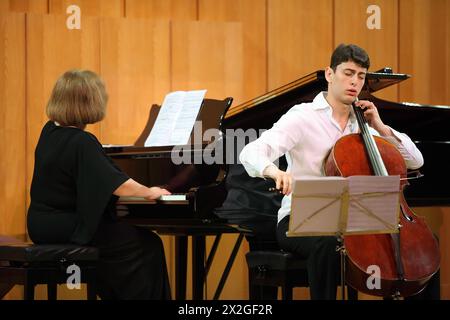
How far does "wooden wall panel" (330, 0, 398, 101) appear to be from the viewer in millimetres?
5914

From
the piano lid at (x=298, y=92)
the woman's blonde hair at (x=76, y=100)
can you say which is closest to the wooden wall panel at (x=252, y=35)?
the piano lid at (x=298, y=92)

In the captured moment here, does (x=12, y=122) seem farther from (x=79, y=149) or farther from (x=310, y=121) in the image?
(x=310, y=121)

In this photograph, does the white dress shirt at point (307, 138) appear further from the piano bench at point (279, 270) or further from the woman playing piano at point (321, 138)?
the piano bench at point (279, 270)

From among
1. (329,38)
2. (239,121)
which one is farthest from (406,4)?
(239,121)

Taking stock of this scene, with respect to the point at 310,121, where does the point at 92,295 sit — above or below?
below

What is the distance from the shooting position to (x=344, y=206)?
2484 millimetres

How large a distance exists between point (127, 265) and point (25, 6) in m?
2.72

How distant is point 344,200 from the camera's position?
2.48 metres

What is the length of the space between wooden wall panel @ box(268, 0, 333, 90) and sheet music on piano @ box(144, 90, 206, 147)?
6.11 feet

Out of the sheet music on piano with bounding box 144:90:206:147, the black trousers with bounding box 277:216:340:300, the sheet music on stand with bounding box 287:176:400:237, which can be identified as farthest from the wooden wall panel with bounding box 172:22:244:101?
the sheet music on stand with bounding box 287:176:400:237

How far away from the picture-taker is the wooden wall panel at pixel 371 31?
5914mm

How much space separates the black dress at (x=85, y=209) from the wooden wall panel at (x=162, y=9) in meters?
2.35

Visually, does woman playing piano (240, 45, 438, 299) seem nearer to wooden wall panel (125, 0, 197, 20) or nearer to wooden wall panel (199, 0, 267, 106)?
wooden wall panel (199, 0, 267, 106)

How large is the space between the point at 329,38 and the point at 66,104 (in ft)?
10.1
